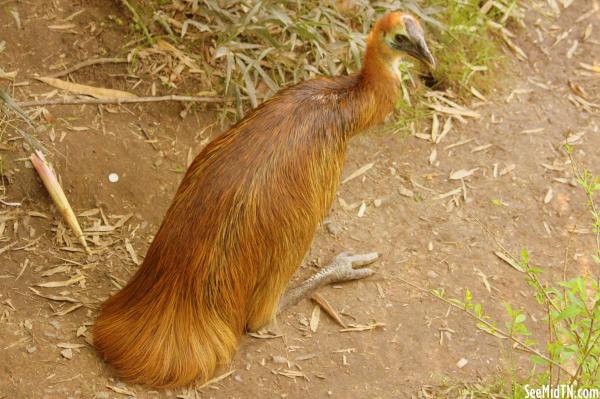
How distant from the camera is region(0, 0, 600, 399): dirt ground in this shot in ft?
11.8

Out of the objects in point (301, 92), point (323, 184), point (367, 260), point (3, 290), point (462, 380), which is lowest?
point (462, 380)

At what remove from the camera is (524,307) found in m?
4.21

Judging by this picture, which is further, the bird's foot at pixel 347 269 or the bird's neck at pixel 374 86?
the bird's foot at pixel 347 269

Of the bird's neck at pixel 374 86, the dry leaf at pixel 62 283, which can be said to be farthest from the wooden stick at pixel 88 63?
the bird's neck at pixel 374 86

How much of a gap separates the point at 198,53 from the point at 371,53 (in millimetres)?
1596

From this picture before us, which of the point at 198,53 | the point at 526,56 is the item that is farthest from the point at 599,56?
the point at 198,53

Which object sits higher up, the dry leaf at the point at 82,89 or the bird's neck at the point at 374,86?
the bird's neck at the point at 374,86

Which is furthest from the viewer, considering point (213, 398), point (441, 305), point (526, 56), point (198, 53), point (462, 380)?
point (526, 56)

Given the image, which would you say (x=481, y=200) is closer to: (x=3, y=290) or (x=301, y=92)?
(x=301, y=92)

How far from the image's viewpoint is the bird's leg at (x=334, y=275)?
4009 millimetres

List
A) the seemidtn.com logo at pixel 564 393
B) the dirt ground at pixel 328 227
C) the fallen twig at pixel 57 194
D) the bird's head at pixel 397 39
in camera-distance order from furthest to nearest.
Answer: the fallen twig at pixel 57 194, the dirt ground at pixel 328 227, the bird's head at pixel 397 39, the seemidtn.com logo at pixel 564 393

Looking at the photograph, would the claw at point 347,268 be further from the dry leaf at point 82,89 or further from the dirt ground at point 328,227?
the dry leaf at point 82,89

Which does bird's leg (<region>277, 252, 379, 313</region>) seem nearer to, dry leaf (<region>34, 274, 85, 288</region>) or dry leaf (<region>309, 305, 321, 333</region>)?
dry leaf (<region>309, 305, 321, 333</region>)

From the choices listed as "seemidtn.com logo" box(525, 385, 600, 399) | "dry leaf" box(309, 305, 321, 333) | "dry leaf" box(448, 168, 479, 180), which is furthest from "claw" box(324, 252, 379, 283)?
"seemidtn.com logo" box(525, 385, 600, 399)
